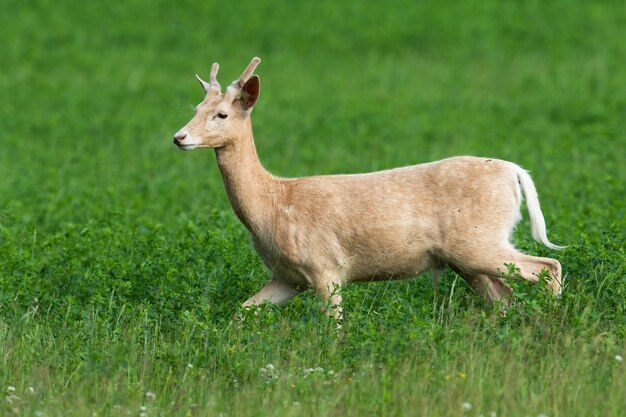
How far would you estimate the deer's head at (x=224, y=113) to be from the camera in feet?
25.8

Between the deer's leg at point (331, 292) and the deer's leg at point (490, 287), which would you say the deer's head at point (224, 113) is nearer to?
the deer's leg at point (331, 292)

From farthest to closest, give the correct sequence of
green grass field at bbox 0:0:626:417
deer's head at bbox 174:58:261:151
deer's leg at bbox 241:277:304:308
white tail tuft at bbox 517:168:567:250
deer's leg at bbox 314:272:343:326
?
deer's leg at bbox 241:277:304:308 < white tail tuft at bbox 517:168:567:250 < deer's head at bbox 174:58:261:151 < deer's leg at bbox 314:272:343:326 < green grass field at bbox 0:0:626:417

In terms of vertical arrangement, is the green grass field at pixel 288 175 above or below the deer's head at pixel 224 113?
below

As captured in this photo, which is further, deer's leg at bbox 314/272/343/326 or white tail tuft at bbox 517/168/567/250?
white tail tuft at bbox 517/168/567/250

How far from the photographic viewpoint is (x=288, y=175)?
15.2 meters

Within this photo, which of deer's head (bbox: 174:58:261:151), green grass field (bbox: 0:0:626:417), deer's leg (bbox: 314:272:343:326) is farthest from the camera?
deer's head (bbox: 174:58:261:151)

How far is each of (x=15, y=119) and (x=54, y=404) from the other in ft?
44.0

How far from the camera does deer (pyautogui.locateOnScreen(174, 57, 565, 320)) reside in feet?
26.1

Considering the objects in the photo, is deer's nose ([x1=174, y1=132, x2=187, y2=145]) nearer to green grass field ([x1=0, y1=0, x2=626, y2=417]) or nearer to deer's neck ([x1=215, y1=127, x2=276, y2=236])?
Answer: deer's neck ([x1=215, y1=127, x2=276, y2=236])

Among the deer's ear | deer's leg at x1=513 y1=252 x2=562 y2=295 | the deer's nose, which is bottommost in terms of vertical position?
deer's leg at x1=513 y1=252 x2=562 y2=295

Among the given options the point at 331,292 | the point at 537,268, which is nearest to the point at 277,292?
the point at 331,292

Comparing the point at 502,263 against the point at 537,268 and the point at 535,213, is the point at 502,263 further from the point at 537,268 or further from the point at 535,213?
the point at 535,213

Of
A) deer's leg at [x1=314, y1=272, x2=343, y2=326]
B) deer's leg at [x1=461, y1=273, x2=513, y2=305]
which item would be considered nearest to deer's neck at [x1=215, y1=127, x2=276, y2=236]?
deer's leg at [x1=314, y1=272, x2=343, y2=326]

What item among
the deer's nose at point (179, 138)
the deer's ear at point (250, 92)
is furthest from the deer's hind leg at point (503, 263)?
the deer's nose at point (179, 138)
